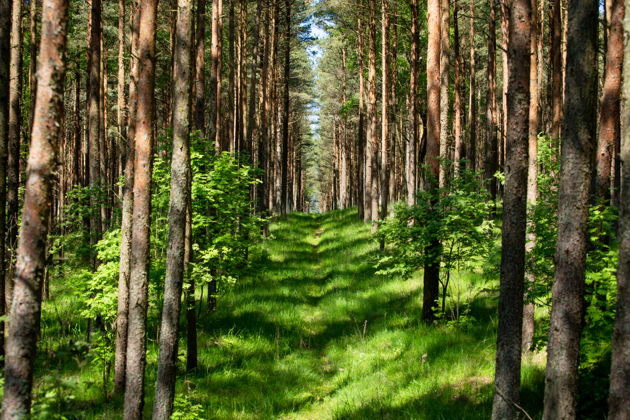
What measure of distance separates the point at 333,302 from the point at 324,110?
45.1 m

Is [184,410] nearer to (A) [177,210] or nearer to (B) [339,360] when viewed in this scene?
(A) [177,210]

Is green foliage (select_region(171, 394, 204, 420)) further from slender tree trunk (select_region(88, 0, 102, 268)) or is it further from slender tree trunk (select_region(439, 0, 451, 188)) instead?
slender tree trunk (select_region(439, 0, 451, 188))

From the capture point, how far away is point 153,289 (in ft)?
30.1

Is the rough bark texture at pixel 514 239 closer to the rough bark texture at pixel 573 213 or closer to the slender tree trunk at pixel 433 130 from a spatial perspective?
the rough bark texture at pixel 573 213

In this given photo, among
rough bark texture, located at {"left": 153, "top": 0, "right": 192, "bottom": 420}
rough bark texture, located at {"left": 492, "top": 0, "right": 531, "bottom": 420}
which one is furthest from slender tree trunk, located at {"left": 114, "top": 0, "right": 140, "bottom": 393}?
rough bark texture, located at {"left": 492, "top": 0, "right": 531, "bottom": 420}

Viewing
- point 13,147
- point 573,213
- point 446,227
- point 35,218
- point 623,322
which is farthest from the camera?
point 13,147

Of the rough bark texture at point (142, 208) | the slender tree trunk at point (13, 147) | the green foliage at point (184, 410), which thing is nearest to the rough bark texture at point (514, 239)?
the green foliage at point (184, 410)

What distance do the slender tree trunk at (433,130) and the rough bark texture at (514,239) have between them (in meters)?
4.62

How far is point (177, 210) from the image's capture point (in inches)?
266

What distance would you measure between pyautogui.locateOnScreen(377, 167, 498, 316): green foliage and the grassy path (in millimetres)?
1362

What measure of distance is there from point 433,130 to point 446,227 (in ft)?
8.29

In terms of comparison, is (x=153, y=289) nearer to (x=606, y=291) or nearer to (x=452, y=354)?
(x=452, y=354)

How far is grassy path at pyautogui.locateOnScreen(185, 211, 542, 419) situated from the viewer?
24.9 ft

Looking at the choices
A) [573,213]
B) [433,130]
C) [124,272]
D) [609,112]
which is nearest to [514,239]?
[573,213]
